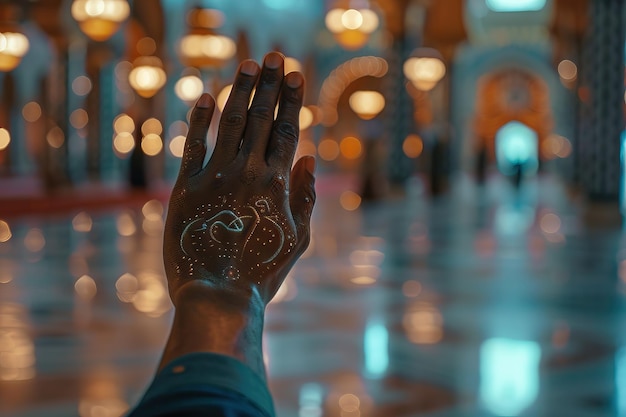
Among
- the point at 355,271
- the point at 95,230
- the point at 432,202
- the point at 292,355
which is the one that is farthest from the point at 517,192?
the point at 292,355

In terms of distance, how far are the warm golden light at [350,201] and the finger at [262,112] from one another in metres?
11.2

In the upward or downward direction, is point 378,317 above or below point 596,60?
below

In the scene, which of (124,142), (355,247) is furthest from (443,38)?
(124,142)

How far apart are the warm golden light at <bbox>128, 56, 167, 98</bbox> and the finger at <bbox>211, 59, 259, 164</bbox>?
14.6 metres

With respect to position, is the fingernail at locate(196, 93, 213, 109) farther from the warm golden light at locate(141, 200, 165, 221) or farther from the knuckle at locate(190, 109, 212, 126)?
the warm golden light at locate(141, 200, 165, 221)

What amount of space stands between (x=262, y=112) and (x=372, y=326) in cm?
289

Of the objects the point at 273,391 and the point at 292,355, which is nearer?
the point at 273,391

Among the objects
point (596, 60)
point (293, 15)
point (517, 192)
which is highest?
point (293, 15)

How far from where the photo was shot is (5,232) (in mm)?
9234

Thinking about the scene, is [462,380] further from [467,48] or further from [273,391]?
[467,48]

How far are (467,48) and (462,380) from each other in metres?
27.4

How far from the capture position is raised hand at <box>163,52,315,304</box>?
170 cm

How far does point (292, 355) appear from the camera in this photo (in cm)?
383

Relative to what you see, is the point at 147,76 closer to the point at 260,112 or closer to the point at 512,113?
the point at 260,112
